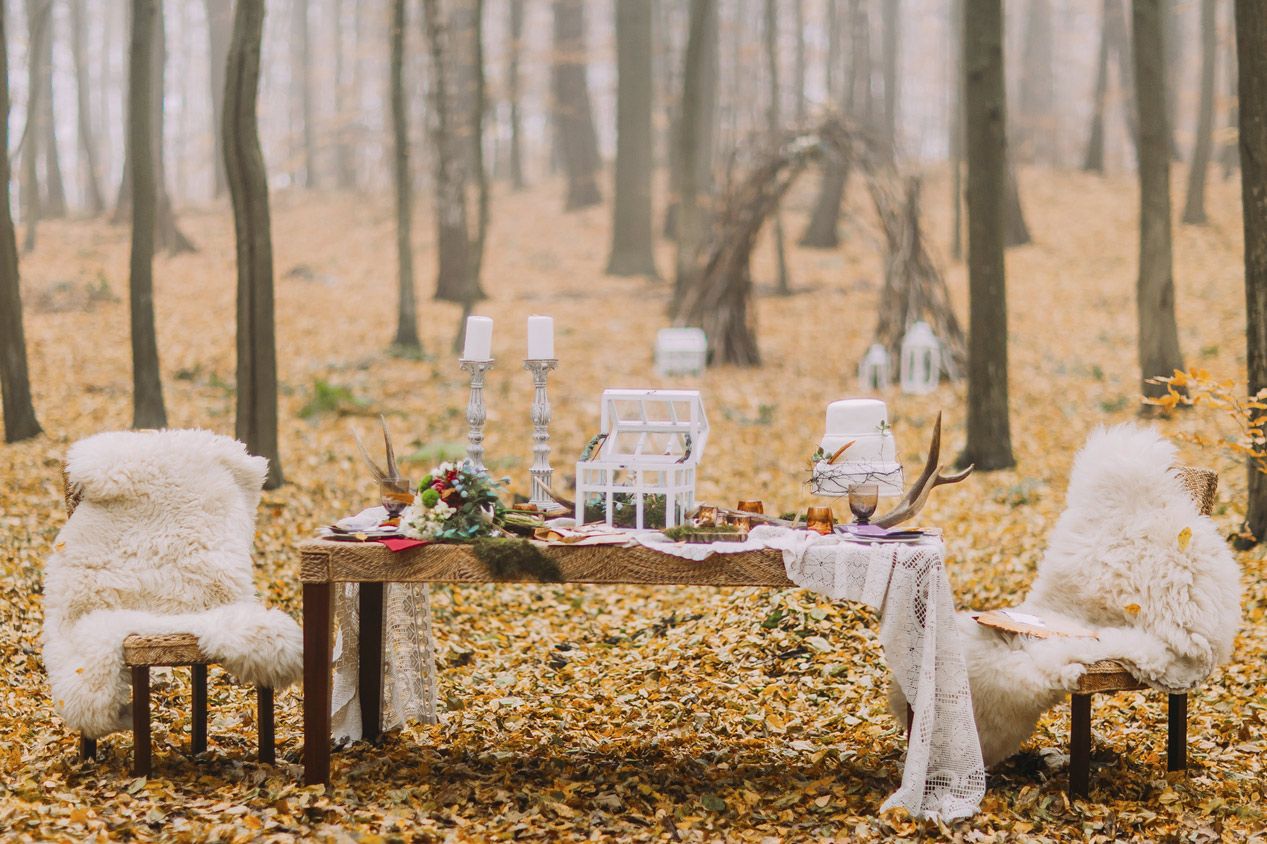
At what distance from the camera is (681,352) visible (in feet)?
39.7

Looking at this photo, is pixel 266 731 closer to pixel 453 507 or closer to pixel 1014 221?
pixel 453 507

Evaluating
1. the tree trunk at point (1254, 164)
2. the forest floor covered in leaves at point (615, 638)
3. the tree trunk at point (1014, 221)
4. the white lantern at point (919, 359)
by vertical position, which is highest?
the tree trunk at point (1014, 221)

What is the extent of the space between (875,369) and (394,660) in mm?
8569

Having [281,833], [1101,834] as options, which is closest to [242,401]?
[281,833]

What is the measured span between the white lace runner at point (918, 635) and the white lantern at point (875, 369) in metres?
8.42

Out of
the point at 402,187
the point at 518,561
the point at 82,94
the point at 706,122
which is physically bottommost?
the point at 518,561

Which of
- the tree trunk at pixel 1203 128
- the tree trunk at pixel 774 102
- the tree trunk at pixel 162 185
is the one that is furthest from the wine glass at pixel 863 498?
the tree trunk at pixel 1203 128

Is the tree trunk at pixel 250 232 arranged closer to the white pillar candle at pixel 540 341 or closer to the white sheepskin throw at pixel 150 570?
the white sheepskin throw at pixel 150 570

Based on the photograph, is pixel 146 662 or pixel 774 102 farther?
pixel 774 102

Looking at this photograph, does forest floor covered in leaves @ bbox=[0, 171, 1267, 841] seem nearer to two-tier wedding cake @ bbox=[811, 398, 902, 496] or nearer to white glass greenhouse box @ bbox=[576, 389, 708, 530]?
white glass greenhouse box @ bbox=[576, 389, 708, 530]

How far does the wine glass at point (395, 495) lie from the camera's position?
12.6 ft

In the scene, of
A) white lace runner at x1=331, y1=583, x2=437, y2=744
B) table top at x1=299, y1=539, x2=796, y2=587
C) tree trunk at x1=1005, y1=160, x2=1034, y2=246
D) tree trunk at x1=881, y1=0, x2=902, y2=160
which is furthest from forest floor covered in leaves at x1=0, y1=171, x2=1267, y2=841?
tree trunk at x1=881, y1=0, x2=902, y2=160

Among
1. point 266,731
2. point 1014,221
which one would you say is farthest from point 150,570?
point 1014,221

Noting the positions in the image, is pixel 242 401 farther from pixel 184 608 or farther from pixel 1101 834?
pixel 1101 834
